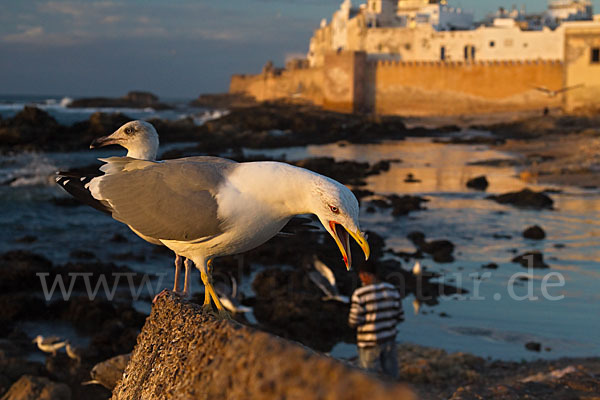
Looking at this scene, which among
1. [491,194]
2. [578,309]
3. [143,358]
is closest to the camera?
[143,358]

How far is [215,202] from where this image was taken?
244 cm

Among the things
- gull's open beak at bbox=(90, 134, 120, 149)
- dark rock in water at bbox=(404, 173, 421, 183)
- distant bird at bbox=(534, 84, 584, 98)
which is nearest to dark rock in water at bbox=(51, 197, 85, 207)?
dark rock in water at bbox=(404, 173, 421, 183)

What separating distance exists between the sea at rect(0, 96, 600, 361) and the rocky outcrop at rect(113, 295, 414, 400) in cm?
516

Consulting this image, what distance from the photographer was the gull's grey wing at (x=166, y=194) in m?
2.47

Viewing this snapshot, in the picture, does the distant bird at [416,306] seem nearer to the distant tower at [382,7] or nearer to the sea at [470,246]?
the sea at [470,246]

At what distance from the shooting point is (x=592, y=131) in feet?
103

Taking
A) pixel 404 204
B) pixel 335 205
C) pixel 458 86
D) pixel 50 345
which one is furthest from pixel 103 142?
pixel 458 86

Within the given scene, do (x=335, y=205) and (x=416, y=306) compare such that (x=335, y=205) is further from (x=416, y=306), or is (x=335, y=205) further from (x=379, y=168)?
(x=379, y=168)

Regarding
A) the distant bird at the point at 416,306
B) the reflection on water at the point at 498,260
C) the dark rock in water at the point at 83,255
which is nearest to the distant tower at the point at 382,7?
the reflection on water at the point at 498,260

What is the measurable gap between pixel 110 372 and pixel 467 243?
7.57 m

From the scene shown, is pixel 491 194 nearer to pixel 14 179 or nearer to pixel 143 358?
pixel 14 179

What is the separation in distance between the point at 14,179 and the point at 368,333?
60.6ft

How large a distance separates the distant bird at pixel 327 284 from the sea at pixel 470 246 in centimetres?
83

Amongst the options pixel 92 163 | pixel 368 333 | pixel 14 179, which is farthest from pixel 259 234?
pixel 92 163
